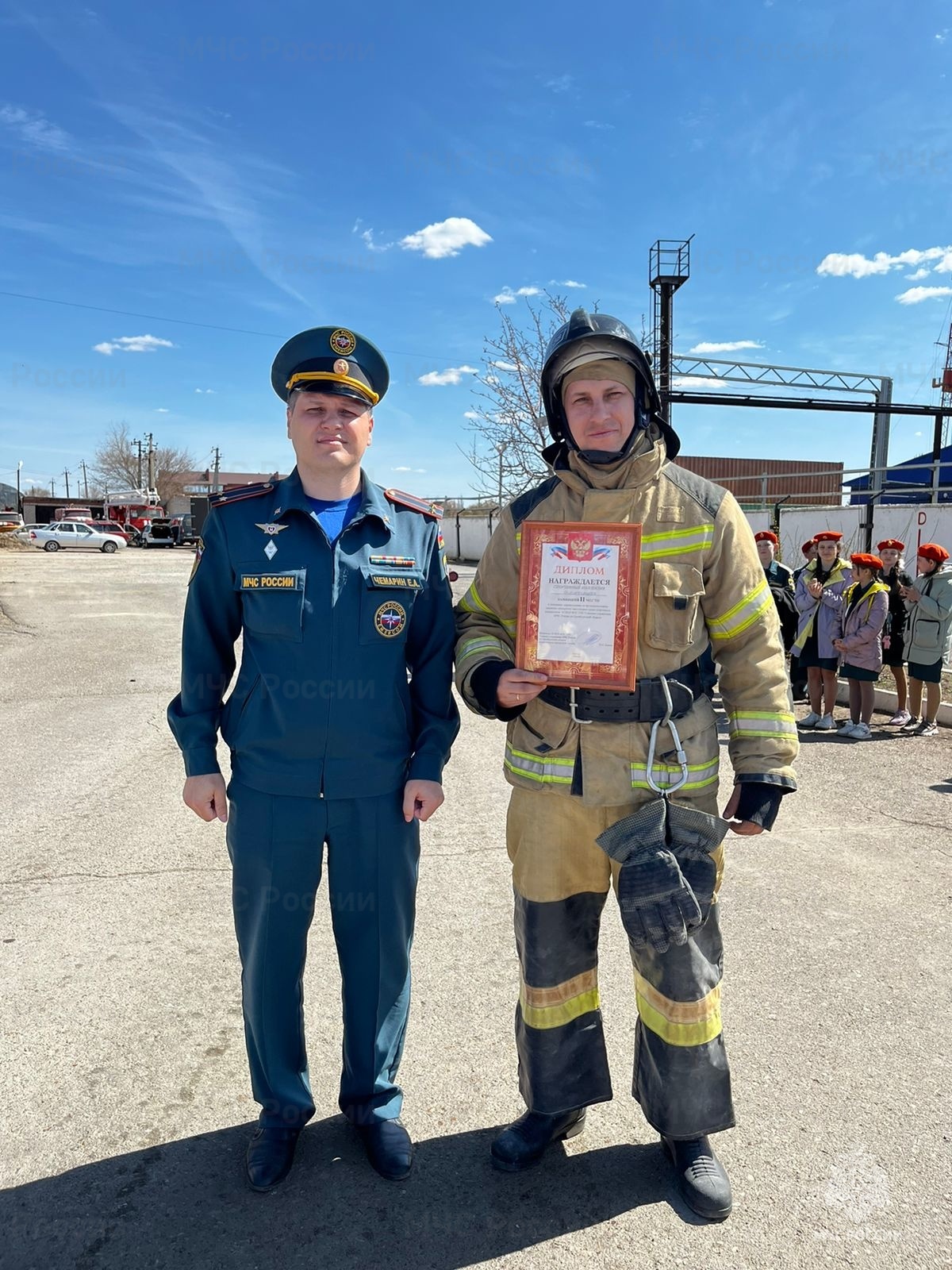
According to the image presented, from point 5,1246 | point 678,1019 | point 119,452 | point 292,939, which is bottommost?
point 5,1246

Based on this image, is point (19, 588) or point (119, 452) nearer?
point (19, 588)

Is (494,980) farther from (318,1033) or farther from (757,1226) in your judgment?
(757,1226)

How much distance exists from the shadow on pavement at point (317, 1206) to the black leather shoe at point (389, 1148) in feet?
0.10

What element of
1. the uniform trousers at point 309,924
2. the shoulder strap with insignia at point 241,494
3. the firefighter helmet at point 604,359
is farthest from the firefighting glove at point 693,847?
the shoulder strap with insignia at point 241,494

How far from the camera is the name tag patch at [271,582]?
90.7 inches

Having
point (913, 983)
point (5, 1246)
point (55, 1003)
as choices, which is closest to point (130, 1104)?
point (5, 1246)

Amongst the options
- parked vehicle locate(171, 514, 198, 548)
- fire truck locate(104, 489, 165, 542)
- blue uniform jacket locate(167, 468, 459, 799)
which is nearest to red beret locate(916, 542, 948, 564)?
blue uniform jacket locate(167, 468, 459, 799)

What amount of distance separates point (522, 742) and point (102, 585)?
2083cm

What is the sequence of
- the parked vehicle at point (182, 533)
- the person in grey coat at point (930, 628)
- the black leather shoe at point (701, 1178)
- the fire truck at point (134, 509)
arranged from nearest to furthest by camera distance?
1. the black leather shoe at point (701, 1178)
2. the person in grey coat at point (930, 628)
3. the parked vehicle at point (182, 533)
4. the fire truck at point (134, 509)

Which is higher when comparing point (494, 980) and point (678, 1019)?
point (678, 1019)

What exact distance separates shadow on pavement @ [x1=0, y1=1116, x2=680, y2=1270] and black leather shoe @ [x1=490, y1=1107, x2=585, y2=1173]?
1.3 inches

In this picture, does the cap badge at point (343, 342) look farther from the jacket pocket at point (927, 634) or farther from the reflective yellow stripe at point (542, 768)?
the jacket pocket at point (927, 634)

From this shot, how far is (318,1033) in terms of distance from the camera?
3020 mm

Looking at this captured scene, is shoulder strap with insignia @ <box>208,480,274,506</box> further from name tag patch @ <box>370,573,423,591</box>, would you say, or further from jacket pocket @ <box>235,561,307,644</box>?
name tag patch @ <box>370,573,423,591</box>
